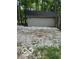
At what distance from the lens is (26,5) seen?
166cm

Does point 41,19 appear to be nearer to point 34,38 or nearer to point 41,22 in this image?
point 41,22

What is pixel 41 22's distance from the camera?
164 centimetres

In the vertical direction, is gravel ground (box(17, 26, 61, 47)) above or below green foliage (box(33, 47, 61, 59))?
above

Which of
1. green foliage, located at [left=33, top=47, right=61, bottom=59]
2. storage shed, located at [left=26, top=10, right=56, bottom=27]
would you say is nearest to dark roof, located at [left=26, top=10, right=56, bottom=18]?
storage shed, located at [left=26, top=10, right=56, bottom=27]

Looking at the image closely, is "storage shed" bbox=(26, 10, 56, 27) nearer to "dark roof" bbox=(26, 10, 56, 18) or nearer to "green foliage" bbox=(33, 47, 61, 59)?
"dark roof" bbox=(26, 10, 56, 18)

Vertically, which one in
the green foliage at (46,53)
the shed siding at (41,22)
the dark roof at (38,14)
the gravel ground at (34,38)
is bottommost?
the green foliage at (46,53)

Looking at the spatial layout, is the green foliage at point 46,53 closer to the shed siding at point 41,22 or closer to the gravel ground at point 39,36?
the gravel ground at point 39,36

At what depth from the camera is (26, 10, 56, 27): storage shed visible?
164 centimetres

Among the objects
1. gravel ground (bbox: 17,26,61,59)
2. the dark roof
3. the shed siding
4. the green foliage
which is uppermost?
the dark roof

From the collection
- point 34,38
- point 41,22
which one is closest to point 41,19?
point 41,22

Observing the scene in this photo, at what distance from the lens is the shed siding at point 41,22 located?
1642 mm

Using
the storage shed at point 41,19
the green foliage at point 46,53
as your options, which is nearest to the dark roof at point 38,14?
the storage shed at point 41,19

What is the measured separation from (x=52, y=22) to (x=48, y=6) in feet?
0.36
